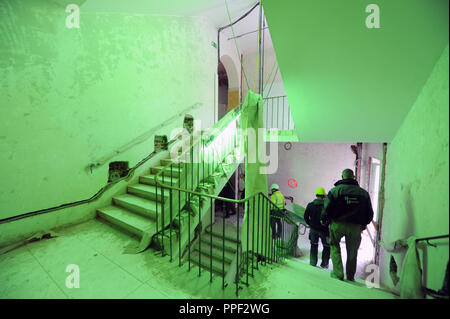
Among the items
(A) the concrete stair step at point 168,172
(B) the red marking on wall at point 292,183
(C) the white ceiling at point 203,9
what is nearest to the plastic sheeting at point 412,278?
(A) the concrete stair step at point 168,172

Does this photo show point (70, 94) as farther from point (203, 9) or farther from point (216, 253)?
point (216, 253)

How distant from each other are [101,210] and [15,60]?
2568mm

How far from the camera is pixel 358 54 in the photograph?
7.13 feet

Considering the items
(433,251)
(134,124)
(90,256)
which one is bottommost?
(90,256)

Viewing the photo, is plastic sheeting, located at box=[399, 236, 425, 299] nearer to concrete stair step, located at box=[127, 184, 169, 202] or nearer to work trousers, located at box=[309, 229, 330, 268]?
work trousers, located at box=[309, 229, 330, 268]

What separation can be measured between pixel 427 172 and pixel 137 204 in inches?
154

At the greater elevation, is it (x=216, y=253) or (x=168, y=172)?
(x=168, y=172)

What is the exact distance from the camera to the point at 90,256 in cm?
252

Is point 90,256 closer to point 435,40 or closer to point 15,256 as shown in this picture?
point 15,256

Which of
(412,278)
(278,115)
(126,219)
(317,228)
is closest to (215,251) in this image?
(317,228)

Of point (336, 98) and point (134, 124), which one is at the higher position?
point (336, 98)

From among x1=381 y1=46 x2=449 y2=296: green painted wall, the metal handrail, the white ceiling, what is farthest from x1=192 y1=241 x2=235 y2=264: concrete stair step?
the white ceiling

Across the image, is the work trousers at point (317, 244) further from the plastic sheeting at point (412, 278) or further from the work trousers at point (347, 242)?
the plastic sheeting at point (412, 278)
